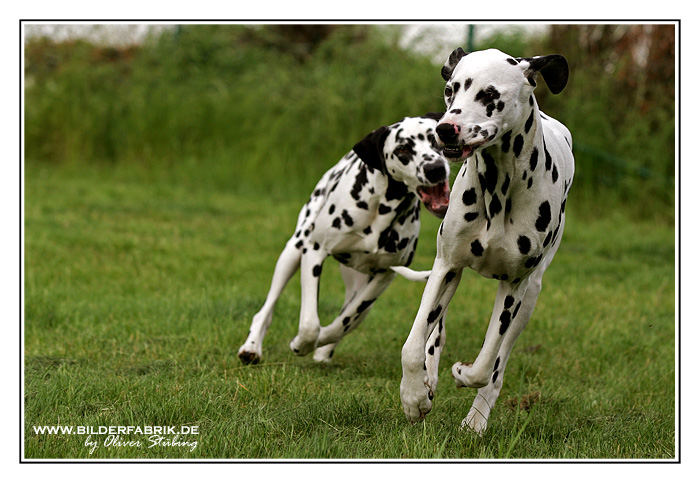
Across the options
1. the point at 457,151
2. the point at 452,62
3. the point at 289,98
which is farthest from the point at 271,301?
the point at 289,98

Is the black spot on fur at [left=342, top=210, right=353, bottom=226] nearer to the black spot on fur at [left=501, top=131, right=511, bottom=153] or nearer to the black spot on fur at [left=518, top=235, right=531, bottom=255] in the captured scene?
the black spot on fur at [left=518, top=235, right=531, bottom=255]

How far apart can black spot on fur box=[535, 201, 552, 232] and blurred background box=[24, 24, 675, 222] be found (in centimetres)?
798

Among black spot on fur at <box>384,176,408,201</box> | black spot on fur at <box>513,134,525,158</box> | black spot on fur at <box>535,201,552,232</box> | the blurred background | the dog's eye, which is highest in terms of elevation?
the blurred background

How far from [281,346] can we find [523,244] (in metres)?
2.74

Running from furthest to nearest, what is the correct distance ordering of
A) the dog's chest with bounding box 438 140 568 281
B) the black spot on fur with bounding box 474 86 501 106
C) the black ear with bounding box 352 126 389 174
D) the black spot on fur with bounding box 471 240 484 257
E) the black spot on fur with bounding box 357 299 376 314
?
the black spot on fur with bounding box 357 299 376 314 < the black ear with bounding box 352 126 389 174 < the black spot on fur with bounding box 471 240 484 257 < the dog's chest with bounding box 438 140 568 281 < the black spot on fur with bounding box 474 86 501 106

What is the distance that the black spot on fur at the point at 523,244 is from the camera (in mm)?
4562

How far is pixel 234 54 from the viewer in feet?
49.0

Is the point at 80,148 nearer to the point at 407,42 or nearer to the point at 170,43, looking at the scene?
the point at 170,43

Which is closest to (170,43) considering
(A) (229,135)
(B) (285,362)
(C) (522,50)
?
(A) (229,135)

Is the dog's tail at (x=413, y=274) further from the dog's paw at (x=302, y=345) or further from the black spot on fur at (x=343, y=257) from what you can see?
the dog's paw at (x=302, y=345)

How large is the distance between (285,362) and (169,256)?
11.4ft

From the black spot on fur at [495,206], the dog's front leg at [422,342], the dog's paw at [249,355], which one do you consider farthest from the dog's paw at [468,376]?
the dog's paw at [249,355]

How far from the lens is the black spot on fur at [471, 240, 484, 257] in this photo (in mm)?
4598

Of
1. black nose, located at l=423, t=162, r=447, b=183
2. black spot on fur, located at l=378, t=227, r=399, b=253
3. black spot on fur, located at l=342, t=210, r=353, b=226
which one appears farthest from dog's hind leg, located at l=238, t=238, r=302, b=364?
black nose, located at l=423, t=162, r=447, b=183
